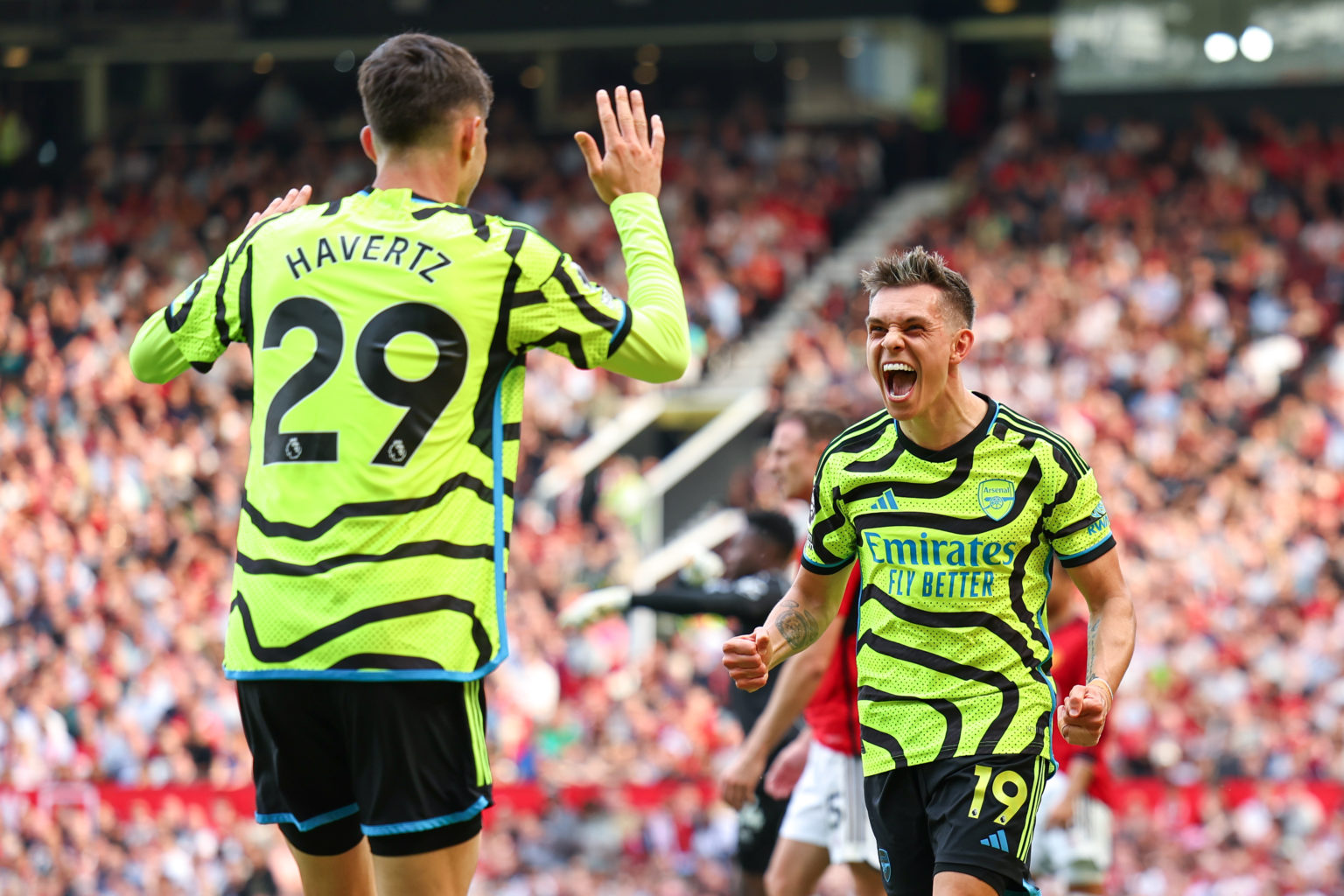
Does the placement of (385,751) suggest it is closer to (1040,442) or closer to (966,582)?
(966,582)

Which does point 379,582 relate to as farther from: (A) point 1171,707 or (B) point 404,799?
(A) point 1171,707

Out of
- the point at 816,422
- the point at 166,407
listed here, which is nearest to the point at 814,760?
the point at 816,422

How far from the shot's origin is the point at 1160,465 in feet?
54.6

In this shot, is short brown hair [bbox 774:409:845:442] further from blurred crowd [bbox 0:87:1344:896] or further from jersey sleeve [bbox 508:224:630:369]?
blurred crowd [bbox 0:87:1344:896]

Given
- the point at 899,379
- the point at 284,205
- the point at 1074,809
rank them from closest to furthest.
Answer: the point at 284,205, the point at 899,379, the point at 1074,809

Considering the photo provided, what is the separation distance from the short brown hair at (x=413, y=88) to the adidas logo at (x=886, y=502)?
1.54m

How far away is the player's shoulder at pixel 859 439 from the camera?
14.8 feet

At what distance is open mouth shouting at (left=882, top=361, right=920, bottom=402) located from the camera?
14.1 ft

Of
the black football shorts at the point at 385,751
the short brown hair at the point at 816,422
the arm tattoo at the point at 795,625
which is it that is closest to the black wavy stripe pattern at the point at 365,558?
the black football shorts at the point at 385,751

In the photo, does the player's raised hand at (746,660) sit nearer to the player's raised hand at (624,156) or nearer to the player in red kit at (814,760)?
the player's raised hand at (624,156)

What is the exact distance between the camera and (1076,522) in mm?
4289

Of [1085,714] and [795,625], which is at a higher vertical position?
[795,625]

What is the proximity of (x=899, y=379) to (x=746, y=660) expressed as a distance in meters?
0.85

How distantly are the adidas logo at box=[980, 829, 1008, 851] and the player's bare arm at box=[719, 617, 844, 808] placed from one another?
150 cm
